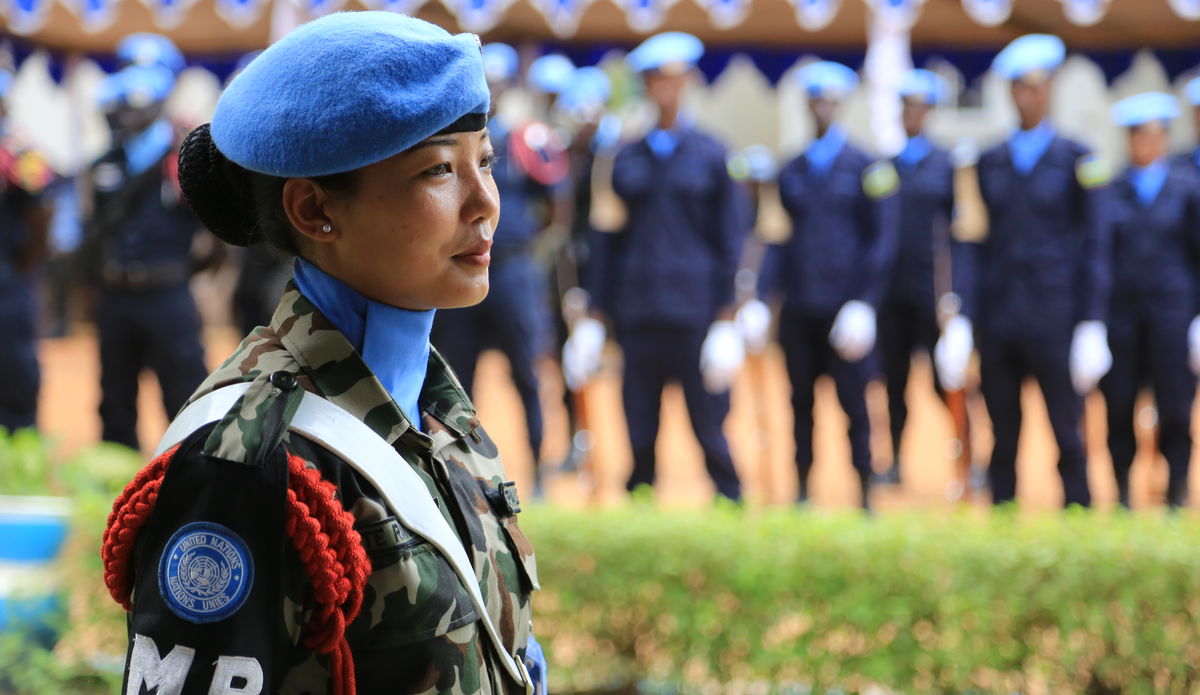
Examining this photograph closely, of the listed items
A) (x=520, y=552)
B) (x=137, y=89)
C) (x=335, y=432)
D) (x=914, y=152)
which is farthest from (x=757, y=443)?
(x=335, y=432)

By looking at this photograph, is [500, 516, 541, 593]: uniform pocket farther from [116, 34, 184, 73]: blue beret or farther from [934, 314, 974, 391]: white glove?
[116, 34, 184, 73]: blue beret

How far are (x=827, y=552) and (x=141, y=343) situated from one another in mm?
3561

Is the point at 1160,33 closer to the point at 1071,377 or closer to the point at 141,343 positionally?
the point at 1071,377

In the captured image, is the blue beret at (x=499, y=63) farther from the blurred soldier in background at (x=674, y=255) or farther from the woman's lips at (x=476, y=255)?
the woman's lips at (x=476, y=255)

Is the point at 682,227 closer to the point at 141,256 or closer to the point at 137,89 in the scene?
the point at 141,256

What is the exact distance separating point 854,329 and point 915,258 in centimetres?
65

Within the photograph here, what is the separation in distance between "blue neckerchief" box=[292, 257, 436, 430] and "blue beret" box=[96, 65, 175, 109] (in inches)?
192

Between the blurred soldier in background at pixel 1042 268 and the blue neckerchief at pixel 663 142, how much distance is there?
1.38 metres

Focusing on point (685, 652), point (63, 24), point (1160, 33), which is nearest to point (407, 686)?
point (685, 652)

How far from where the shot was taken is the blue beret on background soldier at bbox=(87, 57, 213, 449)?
5508 mm

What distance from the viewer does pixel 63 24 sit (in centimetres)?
804

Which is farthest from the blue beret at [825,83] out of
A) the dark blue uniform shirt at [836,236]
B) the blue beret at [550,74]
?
the blue beret at [550,74]

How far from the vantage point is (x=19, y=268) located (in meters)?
6.14

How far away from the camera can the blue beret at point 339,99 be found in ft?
3.44
